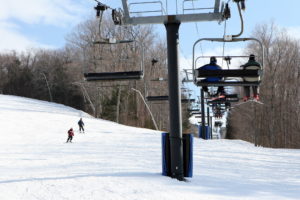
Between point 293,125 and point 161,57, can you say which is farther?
point 161,57

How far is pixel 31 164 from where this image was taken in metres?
12.3

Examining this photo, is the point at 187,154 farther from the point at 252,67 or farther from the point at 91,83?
the point at 91,83

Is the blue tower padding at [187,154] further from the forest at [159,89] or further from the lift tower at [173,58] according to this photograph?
the forest at [159,89]

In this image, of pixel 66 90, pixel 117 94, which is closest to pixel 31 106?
pixel 117 94

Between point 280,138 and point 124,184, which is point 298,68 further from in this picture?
point 124,184

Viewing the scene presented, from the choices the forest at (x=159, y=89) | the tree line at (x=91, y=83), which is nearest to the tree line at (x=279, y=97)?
the forest at (x=159, y=89)

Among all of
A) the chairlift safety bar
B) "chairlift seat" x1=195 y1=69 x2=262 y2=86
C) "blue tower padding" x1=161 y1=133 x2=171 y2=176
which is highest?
the chairlift safety bar

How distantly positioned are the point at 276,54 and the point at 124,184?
3802cm

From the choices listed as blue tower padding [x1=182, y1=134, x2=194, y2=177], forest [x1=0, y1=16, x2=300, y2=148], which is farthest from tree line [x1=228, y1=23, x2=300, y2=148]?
blue tower padding [x1=182, y1=134, x2=194, y2=177]

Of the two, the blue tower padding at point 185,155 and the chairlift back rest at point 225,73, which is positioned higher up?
the chairlift back rest at point 225,73

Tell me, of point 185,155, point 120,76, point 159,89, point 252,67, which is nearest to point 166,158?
point 185,155

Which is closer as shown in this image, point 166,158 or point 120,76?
point 120,76

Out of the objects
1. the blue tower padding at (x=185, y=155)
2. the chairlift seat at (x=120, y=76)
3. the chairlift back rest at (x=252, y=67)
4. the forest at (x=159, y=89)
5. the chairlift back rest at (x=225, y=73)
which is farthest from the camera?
the forest at (x=159, y=89)

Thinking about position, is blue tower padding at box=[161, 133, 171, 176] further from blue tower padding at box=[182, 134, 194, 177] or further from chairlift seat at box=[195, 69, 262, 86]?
chairlift seat at box=[195, 69, 262, 86]
